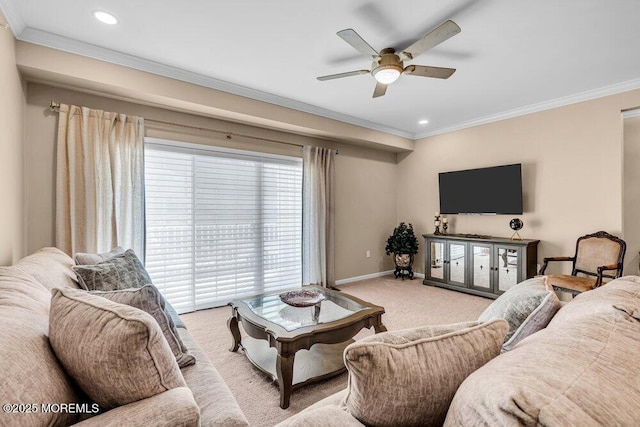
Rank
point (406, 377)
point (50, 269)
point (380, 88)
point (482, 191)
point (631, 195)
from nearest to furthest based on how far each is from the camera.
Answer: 1. point (406, 377)
2. point (50, 269)
3. point (380, 88)
4. point (631, 195)
5. point (482, 191)

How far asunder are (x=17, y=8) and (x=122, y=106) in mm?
1130

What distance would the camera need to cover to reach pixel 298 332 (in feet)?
6.43

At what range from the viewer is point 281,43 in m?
2.53

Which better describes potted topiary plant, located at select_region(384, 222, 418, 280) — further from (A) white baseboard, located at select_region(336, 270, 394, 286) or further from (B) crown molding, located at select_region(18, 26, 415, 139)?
(B) crown molding, located at select_region(18, 26, 415, 139)

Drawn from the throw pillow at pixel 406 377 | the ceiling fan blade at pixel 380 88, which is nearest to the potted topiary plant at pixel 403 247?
the ceiling fan blade at pixel 380 88

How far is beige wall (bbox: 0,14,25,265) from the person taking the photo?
202 cm

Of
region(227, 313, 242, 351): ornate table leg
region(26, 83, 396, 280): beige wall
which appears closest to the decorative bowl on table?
region(227, 313, 242, 351): ornate table leg

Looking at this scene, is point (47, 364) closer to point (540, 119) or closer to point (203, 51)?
point (203, 51)

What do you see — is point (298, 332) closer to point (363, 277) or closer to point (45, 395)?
point (45, 395)

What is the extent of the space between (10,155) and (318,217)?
3.34 meters

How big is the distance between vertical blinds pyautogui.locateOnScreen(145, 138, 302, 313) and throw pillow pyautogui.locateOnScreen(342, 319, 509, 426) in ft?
10.8

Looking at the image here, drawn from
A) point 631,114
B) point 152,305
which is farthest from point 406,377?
point 631,114

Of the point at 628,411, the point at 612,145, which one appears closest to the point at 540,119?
the point at 612,145

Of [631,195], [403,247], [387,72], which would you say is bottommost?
[403,247]
